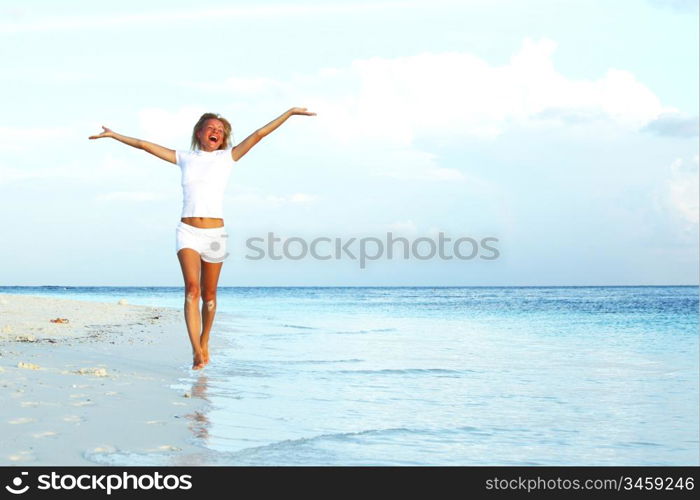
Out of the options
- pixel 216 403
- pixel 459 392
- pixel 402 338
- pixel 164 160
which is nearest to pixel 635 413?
pixel 459 392

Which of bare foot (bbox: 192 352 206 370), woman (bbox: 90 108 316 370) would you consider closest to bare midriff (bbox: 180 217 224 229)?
woman (bbox: 90 108 316 370)

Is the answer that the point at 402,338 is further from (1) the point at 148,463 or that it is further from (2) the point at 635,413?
(1) the point at 148,463

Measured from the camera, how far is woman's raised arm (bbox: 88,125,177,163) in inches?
283

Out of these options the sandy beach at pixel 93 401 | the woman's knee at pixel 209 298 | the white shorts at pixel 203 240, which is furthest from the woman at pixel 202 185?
the sandy beach at pixel 93 401

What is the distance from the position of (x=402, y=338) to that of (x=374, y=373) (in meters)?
5.62

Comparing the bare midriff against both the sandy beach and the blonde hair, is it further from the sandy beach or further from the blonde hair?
the sandy beach

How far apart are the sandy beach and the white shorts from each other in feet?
3.97

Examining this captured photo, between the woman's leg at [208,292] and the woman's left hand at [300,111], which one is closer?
the woman's left hand at [300,111]

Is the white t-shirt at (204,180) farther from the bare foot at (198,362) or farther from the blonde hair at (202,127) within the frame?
the bare foot at (198,362)

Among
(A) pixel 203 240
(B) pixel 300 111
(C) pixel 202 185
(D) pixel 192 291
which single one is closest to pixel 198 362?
(D) pixel 192 291

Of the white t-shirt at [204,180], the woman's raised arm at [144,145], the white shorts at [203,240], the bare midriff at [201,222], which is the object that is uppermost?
the woman's raised arm at [144,145]

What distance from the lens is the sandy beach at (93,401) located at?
4.36 m

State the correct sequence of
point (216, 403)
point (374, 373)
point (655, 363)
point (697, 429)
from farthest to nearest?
point (655, 363), point (374, 373), point (216, 403), point (697, 429)
